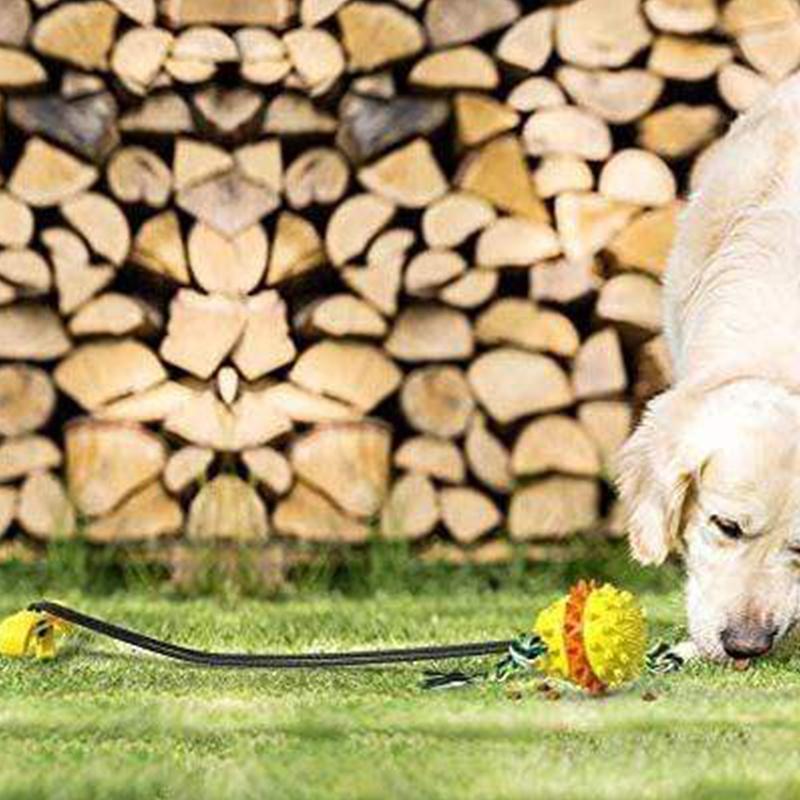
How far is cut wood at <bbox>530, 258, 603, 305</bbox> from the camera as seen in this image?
481cm

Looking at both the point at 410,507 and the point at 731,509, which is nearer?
the point at 731,509

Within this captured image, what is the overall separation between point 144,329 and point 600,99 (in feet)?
3.86

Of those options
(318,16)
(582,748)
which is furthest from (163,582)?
Result: (582,748)

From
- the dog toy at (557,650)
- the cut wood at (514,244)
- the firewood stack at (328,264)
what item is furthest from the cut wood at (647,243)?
the dog toy at (557,650)

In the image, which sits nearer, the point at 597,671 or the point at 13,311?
the point at 597,671

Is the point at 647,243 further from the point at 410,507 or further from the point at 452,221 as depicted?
the point at 410,507

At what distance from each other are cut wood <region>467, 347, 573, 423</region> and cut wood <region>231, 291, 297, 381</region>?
445mm

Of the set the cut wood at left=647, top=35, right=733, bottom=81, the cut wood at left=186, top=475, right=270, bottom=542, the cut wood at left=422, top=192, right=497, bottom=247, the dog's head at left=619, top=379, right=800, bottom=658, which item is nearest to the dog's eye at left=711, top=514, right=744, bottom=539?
the dog's head at left=619, top=379, right=800, bottom=658

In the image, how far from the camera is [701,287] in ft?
12.9

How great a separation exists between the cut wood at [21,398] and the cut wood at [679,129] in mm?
1501

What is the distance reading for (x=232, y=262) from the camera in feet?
15.9

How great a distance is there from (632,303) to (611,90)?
0.50 meters

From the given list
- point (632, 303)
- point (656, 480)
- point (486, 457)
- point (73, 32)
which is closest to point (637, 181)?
point (632, 303)

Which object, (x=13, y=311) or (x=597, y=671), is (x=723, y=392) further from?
(x=13, y=311)
